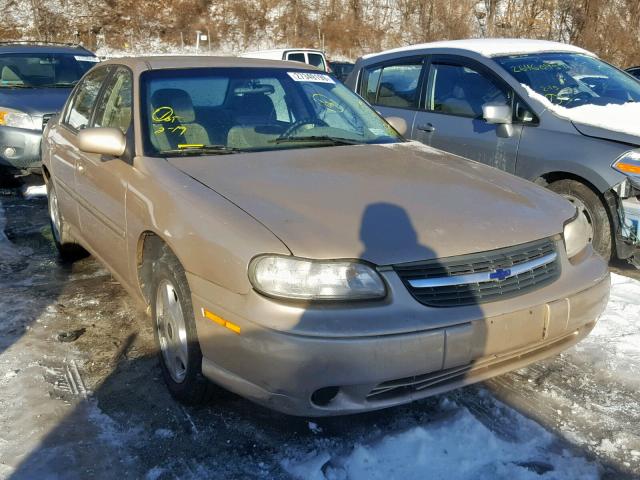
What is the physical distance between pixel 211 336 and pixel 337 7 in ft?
110

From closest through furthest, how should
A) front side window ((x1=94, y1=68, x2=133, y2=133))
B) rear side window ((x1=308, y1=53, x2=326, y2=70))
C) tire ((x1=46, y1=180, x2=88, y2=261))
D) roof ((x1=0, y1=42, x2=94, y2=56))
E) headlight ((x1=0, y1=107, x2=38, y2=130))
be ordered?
1. front side window ((x1=94, y1=68, x2=133, y2=133))
2. tire ((x1=46, y1=180, x2=88, y2=261))
3. headlight ((x1=0, y1=107, x2=38, y2=130))
4. roof ((x1=0, y1=42, x2=94, y2=56))
5. rear side window ((x1=308, y1=53, x2=326, y2=70))

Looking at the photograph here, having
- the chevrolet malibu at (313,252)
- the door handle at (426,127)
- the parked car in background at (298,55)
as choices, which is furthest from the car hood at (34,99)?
the parked car in background at (298,55)

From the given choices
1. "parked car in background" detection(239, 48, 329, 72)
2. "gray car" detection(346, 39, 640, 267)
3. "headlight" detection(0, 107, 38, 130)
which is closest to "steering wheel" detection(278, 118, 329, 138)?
"gray car" detection(346, 39, 640, 267)

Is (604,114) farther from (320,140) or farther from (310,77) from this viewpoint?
(320,140)

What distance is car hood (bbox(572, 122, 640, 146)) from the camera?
449 centimetres

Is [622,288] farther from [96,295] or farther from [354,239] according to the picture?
[96,295]

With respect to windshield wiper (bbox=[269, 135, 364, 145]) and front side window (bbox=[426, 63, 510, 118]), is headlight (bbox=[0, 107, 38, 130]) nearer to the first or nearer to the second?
front side window (bbox=[426, 63, 510, 118])

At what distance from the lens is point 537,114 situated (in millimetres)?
5074

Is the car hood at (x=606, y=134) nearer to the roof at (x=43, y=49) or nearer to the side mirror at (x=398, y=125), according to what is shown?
the side mirror at (x=398, y=125)

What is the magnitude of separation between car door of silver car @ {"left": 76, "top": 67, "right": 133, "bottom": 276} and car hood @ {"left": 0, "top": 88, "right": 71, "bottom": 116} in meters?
4.15

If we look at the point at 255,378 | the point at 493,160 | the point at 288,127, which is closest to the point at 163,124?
the point at 288,127

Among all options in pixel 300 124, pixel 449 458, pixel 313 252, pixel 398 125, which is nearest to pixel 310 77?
pixel 300 124

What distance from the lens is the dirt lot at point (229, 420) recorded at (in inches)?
105

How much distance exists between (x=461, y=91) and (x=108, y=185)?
3.42 metres
